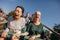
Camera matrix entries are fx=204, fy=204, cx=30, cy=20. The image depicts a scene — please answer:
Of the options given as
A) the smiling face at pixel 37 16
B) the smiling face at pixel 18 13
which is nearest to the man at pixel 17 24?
the smiling face at pixel 18 13

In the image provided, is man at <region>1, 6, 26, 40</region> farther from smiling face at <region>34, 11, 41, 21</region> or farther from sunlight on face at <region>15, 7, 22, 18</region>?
smiling face at <region>34, 11, 41, 21</region>

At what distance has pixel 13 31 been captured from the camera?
97.9 inches

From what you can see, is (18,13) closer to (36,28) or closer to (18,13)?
(18,13)

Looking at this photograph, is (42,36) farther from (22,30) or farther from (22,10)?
(22,10)

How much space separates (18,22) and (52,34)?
0.47 m

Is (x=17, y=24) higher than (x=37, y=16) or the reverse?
the reverse

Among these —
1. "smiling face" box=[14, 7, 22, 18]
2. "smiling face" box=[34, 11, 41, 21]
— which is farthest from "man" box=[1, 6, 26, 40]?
"smiling face" box=[34, 11, 41, 21]

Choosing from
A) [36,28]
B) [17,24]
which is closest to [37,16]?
[36,28]

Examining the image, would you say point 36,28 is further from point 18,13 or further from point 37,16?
point 18,13

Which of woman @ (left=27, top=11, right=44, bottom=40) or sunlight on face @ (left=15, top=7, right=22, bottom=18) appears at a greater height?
sunlight on face @ (left=15, top=7, right=22, bottom=18)

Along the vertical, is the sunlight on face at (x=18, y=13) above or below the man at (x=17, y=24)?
above

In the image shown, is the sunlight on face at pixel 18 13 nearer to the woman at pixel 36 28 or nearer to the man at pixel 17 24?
the man at pixel 17 24

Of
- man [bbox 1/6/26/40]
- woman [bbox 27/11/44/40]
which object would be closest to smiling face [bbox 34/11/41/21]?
woman [bbox 27/11/44/40]

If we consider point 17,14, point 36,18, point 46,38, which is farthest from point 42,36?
point 17,14
